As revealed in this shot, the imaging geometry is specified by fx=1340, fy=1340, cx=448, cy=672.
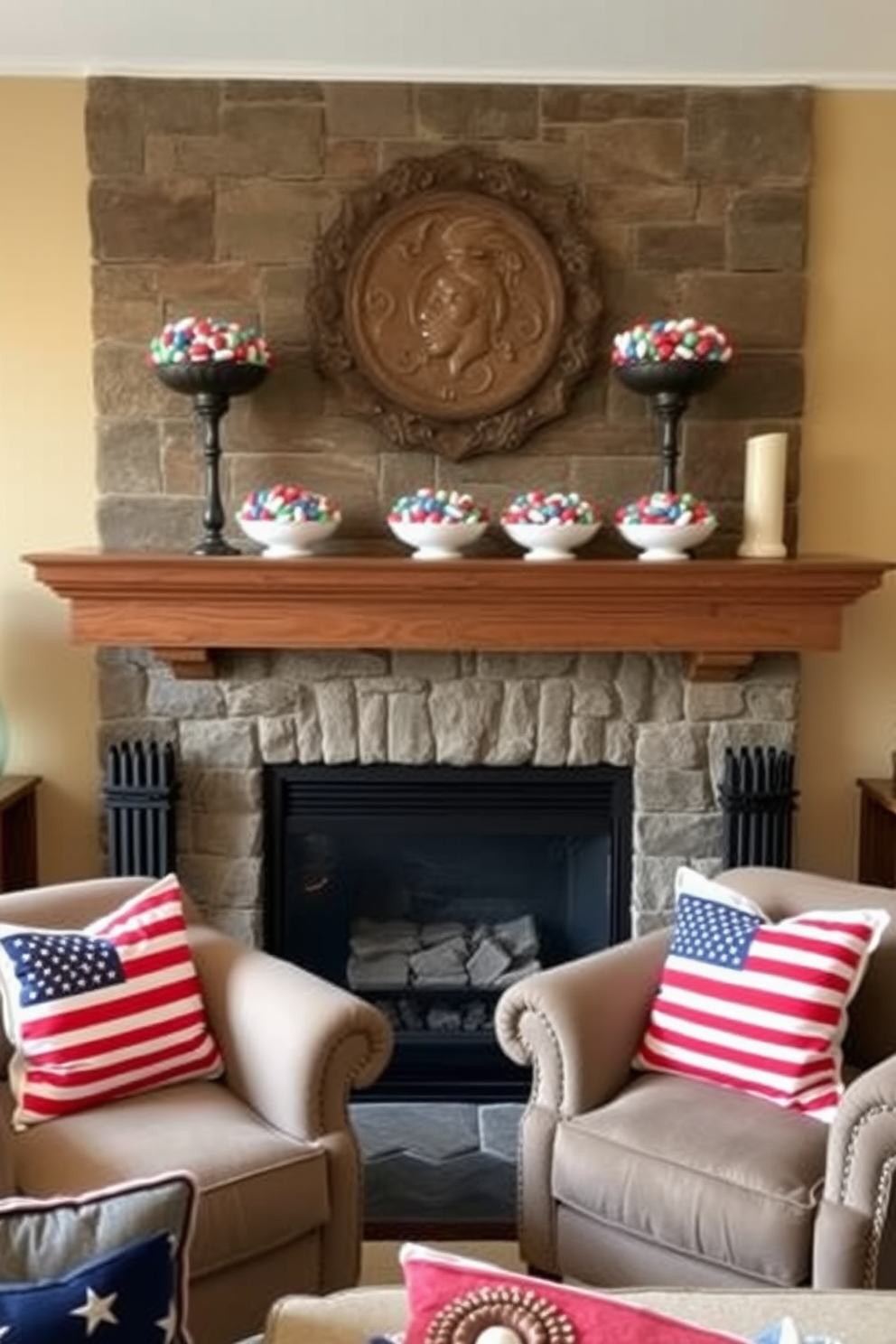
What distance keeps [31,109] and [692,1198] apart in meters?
2.85

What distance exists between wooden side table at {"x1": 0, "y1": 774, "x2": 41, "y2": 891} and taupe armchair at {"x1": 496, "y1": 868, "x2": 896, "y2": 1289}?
146 cm

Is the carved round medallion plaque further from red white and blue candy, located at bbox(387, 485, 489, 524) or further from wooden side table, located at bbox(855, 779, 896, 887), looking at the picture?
wooden side table, located at bbox(855, 779, 896, 887)

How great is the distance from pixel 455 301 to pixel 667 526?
77 centimetres

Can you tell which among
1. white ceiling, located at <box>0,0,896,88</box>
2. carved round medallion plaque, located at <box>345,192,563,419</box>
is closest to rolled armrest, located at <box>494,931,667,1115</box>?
carved round medallion plaque, located at <box>345,192,563,419</box>

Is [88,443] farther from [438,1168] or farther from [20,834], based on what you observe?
[438,1168]

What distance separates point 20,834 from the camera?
339cm

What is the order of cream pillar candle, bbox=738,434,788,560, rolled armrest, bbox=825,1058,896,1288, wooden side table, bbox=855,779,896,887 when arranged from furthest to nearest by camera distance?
1. wooden side table, bbox=855,779,896,887
2. cream pillar candle, bbox=738,434,788,560
3. rolled armrest, bbox=825,1058,896,1288

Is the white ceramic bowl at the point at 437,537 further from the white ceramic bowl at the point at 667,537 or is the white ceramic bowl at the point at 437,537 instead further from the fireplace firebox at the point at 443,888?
the fireplace firebox at the point at 443,888

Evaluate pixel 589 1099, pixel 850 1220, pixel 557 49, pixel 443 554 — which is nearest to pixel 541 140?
pixel 557 49

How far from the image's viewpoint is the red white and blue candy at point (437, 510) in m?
3.10

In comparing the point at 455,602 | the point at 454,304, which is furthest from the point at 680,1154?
the point at 454,304

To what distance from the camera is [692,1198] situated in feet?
7.07

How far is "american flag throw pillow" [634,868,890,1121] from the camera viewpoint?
237cm

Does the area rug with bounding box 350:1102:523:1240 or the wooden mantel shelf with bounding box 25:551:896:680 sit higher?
the wooden mantel shelf with bounding box 25:551:896:680
